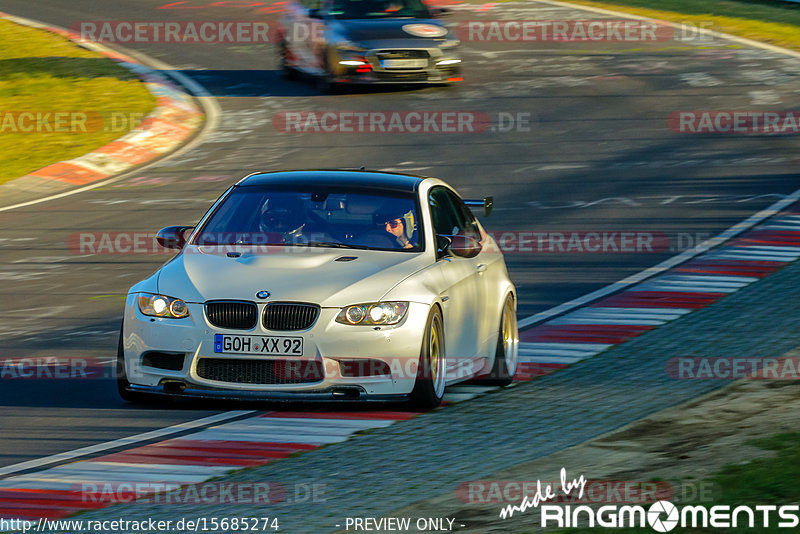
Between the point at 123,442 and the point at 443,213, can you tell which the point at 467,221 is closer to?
the point at 443,213

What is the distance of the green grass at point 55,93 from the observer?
22453mm

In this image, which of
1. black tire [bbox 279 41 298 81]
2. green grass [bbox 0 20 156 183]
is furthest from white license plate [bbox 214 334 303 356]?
black tire [bbox 279 41 298 81]

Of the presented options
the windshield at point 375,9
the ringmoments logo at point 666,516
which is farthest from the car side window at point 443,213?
the windshield at point 375,9

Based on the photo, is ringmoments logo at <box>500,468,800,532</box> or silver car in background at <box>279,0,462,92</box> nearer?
ringmoments logo at <box>500,468,800,532</box>

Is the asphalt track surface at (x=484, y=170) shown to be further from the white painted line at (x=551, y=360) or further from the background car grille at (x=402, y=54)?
the white painted line at (x=551, y=360)

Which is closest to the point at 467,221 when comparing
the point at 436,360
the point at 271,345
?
the point at 436,360

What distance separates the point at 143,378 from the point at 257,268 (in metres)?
1.00

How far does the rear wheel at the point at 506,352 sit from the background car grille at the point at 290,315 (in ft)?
6.25

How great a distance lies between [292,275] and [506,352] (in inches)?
81.3

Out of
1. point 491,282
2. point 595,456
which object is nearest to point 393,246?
point 491,282

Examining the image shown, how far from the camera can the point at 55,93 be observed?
2664 centimetres

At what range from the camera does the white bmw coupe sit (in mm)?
9086

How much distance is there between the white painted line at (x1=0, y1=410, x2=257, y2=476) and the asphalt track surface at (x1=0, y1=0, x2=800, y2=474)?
13cm

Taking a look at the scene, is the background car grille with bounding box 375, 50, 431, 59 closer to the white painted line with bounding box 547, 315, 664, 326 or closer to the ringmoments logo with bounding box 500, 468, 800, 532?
the white painted line with bounding box 547, 315, 664, 326
